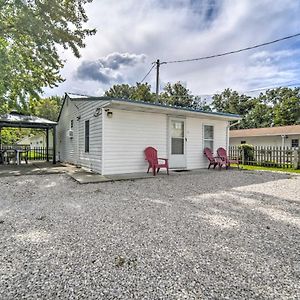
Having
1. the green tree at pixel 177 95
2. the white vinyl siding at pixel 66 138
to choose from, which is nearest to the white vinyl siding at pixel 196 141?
the white vinyl siding at pixel 66 138

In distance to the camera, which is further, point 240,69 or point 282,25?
point 240,69

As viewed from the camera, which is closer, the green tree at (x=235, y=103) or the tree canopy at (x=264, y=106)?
the tree canopy at (x=264, y=106)

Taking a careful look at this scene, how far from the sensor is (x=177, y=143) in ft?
29.3

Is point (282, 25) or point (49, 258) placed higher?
point (282, 25)

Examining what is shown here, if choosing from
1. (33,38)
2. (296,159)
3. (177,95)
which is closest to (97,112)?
(33,38)

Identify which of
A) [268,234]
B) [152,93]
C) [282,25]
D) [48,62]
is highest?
[152,93]

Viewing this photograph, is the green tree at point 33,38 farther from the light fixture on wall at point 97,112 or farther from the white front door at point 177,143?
the white front door at point 177,143

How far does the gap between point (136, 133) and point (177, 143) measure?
1916mm

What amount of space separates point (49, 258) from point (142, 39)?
36.3ft

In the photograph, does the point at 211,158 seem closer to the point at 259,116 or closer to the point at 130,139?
the point at 130,139

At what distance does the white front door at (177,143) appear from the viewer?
28.7ft

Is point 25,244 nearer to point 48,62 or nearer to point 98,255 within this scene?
point 98,255

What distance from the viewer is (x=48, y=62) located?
36.5 ft

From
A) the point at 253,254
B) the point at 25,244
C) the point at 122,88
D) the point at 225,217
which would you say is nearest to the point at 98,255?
the point at 25,244
